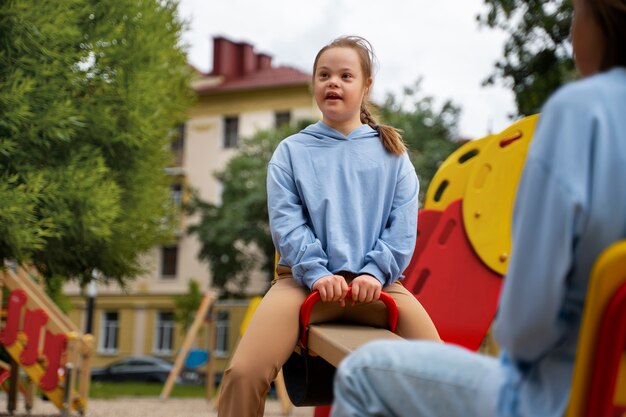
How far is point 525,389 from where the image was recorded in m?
1.42

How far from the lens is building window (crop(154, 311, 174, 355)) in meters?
41.5

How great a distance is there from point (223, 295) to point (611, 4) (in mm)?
33330

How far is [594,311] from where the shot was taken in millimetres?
1306

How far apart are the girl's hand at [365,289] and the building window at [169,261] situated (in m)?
40.1

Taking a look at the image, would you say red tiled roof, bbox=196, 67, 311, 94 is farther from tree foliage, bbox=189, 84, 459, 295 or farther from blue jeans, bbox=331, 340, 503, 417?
blue jeans, bbox=331, 340, 503, 417

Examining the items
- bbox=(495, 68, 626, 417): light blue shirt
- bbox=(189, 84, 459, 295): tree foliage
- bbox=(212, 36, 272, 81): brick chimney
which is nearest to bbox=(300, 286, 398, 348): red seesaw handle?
bbox=(495, 68, 626, 417): light blue shirt

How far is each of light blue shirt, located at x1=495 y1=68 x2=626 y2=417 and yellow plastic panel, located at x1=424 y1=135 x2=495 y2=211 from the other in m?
3.82

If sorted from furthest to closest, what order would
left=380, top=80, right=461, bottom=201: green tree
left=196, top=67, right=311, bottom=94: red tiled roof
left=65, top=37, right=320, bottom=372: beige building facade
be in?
left=65, top=37, right=320, bottom=372: beige building facade, left=196, top=67, right=311, bottom=94: red tiled roof, left=380, top=80, right=461, bottom=201: green tree

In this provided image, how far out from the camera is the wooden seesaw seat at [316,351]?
2.50 metres

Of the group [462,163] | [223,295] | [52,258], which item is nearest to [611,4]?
[462,163]

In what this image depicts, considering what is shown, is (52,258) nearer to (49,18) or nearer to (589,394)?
(49,18)

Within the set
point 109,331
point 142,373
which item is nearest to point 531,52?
point 142,373

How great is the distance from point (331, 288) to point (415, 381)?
1.05 meters

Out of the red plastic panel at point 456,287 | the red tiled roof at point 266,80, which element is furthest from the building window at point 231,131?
the red plastic panel at point 456,287
